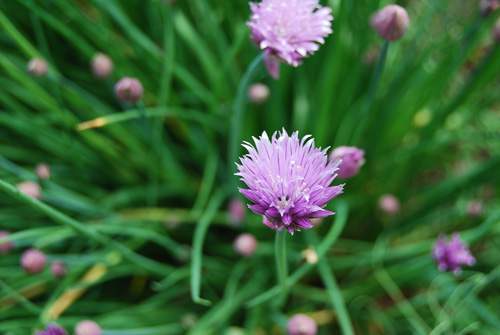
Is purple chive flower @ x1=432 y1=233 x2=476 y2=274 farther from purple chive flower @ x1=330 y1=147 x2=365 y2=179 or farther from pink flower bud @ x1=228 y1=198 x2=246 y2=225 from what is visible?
pink flower bud @ x1=228 y1=198 x2=246 y2=225

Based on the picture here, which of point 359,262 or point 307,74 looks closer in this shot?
point 359,262

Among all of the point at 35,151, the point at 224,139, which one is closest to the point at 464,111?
the point at 224,139

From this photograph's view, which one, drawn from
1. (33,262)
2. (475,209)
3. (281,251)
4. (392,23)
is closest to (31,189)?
(33,262)

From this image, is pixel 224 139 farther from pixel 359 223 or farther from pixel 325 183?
pixel 325 183

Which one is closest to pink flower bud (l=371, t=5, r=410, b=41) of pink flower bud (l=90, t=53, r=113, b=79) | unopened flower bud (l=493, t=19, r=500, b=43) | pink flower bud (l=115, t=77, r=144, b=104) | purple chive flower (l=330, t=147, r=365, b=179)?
purple chive flower (l=330, t=147, r=365, b=179)

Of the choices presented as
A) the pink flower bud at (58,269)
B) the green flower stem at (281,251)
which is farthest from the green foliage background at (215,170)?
the green flower stem at (281,251)

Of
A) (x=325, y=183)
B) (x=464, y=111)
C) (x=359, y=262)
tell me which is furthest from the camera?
(x=464, y=111)
